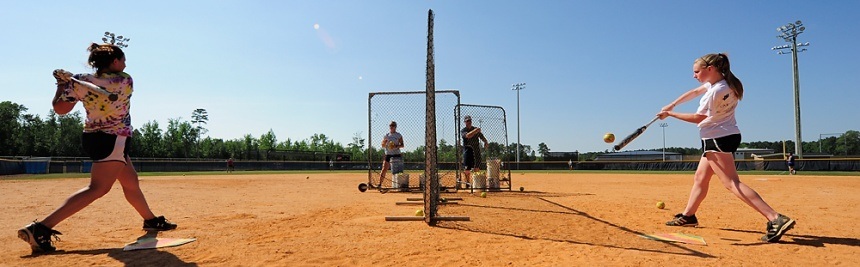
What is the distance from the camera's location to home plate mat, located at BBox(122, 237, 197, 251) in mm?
4039

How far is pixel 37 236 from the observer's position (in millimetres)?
3762

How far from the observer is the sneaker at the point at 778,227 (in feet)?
13.6

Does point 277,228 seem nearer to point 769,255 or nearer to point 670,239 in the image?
point 670,239

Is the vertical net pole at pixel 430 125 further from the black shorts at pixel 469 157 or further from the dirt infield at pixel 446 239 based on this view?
the black shorts at pixel 469 157

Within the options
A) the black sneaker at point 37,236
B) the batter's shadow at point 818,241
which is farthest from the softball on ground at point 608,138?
the black sneaker at point 37,236

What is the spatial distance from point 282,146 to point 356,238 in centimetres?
11026

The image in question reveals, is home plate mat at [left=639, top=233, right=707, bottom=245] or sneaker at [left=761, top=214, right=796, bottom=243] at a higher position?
sneaker at [left=761, top=214, right=796, bottom=243]

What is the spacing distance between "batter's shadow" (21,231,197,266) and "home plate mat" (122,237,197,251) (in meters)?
0.09

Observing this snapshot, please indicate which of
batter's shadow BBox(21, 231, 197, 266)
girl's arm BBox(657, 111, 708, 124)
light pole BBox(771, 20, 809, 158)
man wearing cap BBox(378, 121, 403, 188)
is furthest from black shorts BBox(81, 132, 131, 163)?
light pole BBox(771, 20, 809, 158)

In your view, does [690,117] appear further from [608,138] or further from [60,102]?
[60,102]

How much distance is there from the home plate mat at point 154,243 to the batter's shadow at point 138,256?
9 centimetres

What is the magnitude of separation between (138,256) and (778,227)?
5.71m

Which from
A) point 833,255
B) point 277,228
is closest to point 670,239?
point 833,255

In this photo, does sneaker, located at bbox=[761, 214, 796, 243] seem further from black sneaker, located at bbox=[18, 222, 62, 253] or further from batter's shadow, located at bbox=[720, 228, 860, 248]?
black sneaker, located at bbox=[18, 222, 62, 253]
